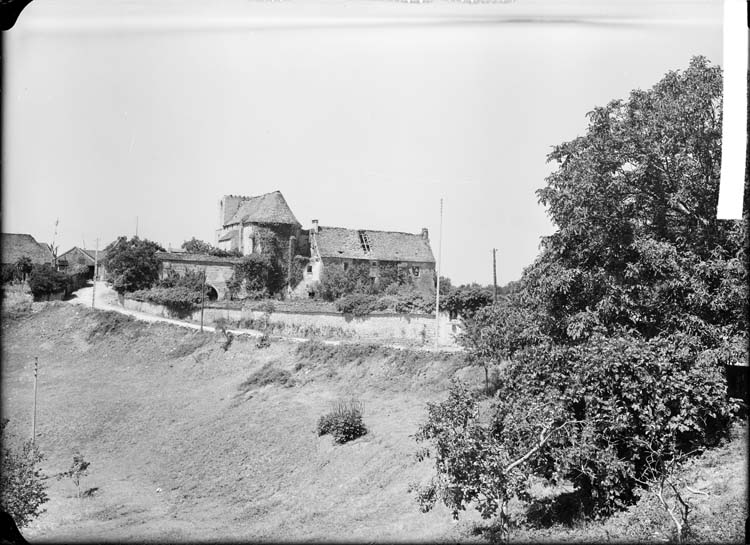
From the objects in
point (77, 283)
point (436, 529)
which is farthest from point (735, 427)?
point (77, 283)

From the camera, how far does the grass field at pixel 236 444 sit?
8.15 m

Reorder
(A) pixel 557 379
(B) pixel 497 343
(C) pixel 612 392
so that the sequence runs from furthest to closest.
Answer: (B) pixel 497 343 → (A) pixel 557 379 → (C) pixel 612 392

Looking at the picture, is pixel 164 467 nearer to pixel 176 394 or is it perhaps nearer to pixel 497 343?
pixel 176 394

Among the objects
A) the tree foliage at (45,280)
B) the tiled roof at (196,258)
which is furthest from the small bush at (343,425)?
the tree foliage at (45,280)

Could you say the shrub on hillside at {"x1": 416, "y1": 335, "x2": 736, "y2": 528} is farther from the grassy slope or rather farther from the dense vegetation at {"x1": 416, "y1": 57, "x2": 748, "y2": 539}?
the grassy slope

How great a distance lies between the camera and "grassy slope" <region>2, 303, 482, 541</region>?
9.01 m

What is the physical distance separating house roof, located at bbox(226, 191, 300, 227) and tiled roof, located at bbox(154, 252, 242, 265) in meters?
2.25

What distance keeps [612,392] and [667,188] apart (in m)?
2.70

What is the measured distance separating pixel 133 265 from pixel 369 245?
1103cm

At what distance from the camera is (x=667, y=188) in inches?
306

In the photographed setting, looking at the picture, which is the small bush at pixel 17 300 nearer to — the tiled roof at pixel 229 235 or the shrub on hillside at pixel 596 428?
the tiled roof at pixel 229 235

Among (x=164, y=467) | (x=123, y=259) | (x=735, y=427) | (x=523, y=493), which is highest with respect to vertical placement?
(x=123, y=259)

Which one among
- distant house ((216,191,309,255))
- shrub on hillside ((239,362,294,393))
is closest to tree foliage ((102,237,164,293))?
distant house ((216,191,309,255))

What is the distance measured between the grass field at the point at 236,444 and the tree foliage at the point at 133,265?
627cm
